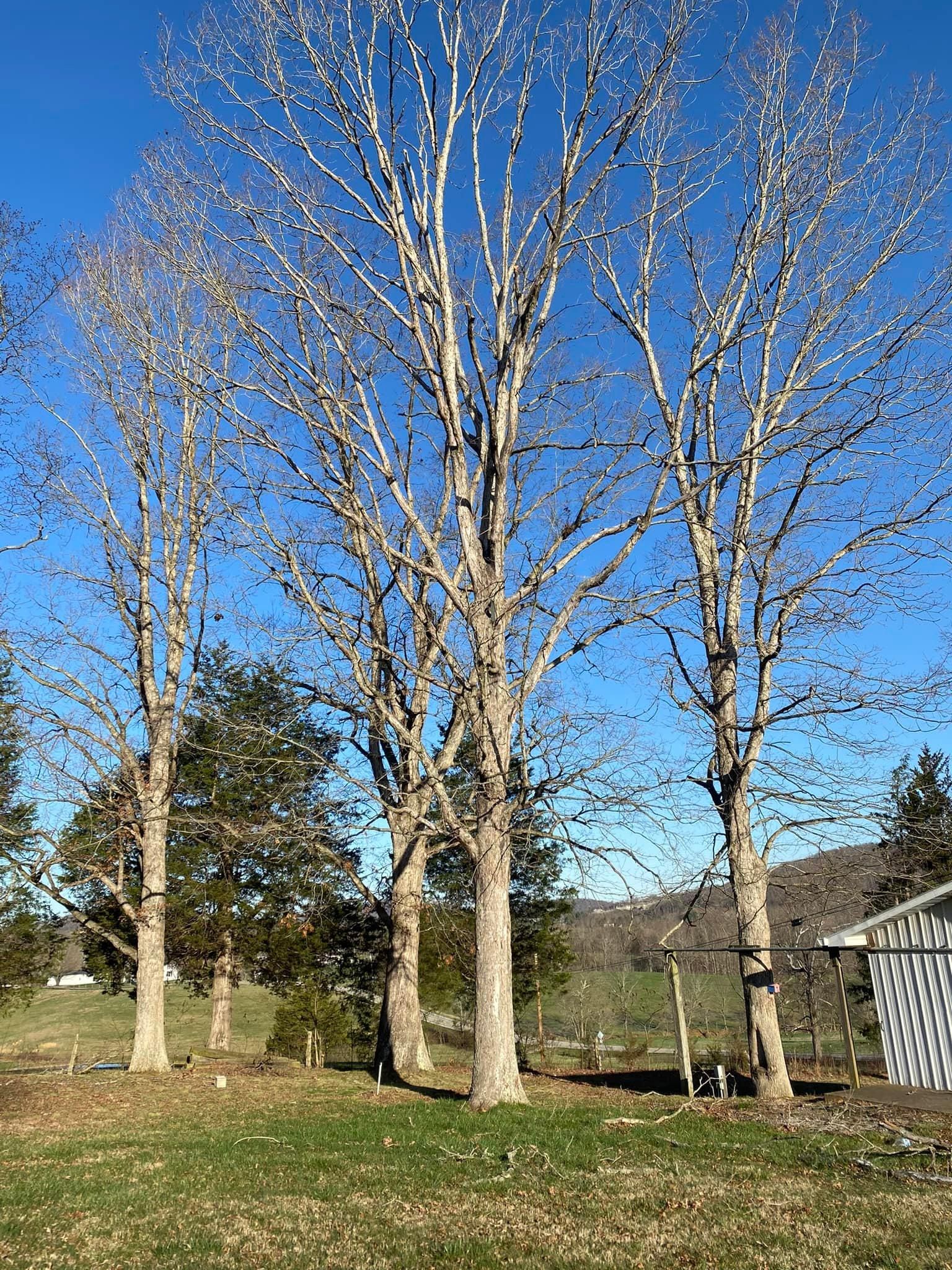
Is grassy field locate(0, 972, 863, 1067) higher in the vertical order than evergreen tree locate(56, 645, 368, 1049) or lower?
lower

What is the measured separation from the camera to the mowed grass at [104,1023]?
36.6m

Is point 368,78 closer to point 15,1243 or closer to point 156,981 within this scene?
point 15,1243

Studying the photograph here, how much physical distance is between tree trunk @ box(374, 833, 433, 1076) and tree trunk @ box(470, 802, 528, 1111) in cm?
490

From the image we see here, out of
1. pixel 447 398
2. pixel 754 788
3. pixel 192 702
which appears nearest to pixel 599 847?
pixel 754 788

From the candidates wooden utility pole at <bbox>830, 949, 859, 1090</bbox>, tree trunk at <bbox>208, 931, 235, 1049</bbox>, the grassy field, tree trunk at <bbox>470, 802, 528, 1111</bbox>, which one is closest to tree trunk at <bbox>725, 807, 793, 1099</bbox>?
wooden utility pole at <bbox>830, 949, 859, 1090</bbox>

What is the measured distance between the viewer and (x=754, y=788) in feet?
45.7

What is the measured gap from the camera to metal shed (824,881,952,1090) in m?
12.7

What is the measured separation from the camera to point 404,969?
675 inches

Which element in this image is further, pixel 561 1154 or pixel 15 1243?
pixel 561 1154

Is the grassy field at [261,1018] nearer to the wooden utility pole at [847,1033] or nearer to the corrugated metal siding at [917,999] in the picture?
the corrugated metal siding at [917,999]

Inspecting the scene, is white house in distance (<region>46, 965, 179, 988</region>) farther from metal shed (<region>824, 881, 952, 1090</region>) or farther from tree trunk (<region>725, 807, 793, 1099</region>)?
metal shed (<region>824, 881, 952, 1090</region>)

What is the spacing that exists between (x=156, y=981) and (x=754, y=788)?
11514 millimetres

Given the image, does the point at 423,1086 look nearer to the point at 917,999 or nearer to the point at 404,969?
the point at 404,969

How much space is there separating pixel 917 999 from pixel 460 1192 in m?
9.00
